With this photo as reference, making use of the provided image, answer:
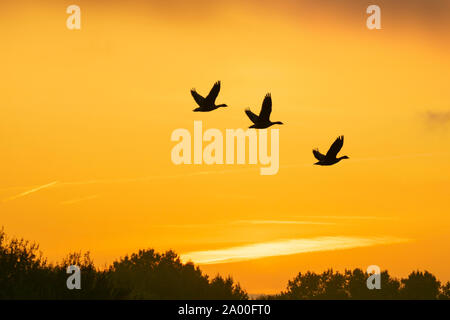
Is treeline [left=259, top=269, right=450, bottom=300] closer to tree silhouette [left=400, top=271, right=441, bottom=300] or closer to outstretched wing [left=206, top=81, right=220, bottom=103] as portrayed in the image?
tree silhouette [left=400, top=271, right=441, bottom=300]

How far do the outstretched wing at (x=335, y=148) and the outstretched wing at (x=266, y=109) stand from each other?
10.6 feet

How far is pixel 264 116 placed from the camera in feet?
105

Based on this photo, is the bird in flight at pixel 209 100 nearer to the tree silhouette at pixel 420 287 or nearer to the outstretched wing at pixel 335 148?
the outstretched wing at pixel 335 148

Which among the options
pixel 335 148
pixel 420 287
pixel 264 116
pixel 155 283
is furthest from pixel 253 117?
pixel 420 287

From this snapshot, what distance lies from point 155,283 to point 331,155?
254 feet

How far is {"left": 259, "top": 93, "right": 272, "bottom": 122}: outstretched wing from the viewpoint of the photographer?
31188 mm

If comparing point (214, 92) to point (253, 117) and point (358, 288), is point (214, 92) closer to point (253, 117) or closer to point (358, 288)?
point (253, 117)

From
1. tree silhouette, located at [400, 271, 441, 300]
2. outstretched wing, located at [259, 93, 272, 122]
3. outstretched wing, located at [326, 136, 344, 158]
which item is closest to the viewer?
outstretched wing, located at [259, 93, 272, 122]

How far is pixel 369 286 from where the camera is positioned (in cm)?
13550

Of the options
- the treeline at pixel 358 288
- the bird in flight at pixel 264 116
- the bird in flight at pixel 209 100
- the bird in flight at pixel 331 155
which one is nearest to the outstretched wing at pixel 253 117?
the bird in flight at pixel 264 116

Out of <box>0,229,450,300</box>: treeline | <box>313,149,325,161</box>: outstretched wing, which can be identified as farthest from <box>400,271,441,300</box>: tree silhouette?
<box>313,149,325,161</box>: outstretched wing

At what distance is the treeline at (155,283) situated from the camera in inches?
1870

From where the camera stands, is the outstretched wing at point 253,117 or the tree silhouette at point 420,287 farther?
the tree silhouette at point 420,287
